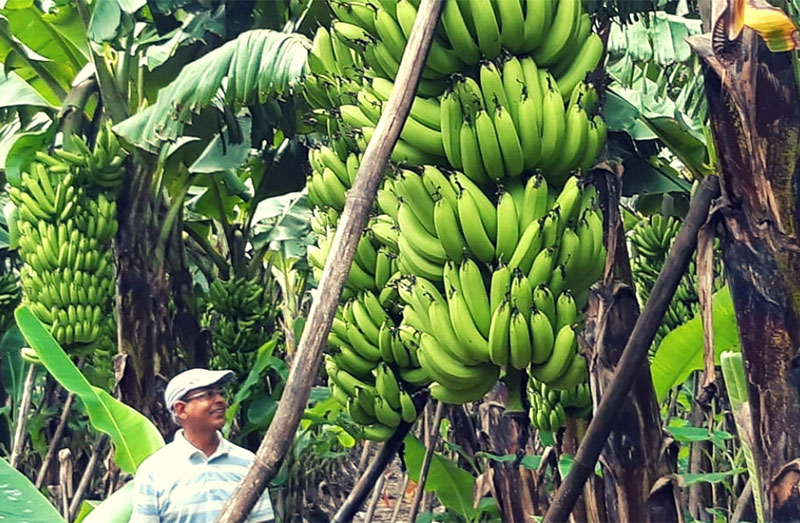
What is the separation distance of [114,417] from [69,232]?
52.4 inches

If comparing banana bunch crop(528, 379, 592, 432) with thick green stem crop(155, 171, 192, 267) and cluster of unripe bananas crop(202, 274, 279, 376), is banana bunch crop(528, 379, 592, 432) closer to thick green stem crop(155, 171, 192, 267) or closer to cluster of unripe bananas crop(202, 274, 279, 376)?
thick green stem crop(155, 171, 192, 267)

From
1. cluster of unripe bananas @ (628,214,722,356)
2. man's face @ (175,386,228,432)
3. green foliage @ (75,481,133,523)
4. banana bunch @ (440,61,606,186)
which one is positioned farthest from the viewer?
cluster of unripe bananas @ (628,214,722,356)

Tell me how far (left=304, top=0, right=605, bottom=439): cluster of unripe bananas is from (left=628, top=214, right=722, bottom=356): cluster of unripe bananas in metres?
2.74

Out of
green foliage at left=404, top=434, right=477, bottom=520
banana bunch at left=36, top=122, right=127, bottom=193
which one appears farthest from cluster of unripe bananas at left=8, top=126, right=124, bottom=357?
green foliage at left=404, top=434, right=477, bottom=520

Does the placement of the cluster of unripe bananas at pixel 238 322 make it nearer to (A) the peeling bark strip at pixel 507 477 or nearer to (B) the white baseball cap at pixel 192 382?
(A) the peeling bark strip at pixel 507 477

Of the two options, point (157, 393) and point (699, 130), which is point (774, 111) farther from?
point (157, 393)

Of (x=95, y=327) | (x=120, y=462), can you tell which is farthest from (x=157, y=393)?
(x=120, y=462)

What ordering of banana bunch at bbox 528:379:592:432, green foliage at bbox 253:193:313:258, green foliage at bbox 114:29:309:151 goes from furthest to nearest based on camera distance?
green foliage at bbox 253:193:313:258 → banana bunch at bbox 528:379:592:432 → green foliage at bbox 114:29:309:151

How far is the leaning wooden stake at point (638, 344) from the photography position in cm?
156

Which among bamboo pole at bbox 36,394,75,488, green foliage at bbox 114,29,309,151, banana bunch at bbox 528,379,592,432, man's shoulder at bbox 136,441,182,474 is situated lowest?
bamboo pole at bbox 36,394,75,488

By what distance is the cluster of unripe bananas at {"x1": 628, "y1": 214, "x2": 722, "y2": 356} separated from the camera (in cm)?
424

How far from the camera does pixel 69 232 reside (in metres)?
3.67

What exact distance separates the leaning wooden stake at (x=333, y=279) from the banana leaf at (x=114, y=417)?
56.8 inches

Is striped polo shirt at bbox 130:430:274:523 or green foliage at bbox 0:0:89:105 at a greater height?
green foliage at bbox 0:0:89:105
